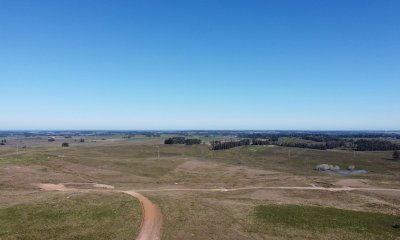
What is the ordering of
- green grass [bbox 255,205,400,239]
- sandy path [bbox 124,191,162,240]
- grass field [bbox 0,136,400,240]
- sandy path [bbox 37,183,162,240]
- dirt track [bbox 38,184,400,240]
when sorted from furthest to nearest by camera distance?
green grass [bbox 255,205,400,239] < grass field [bbox 0,136,400,240] < dirt track [bbox 38,184,400,240] < sandy path [bbox 37,183,162,240] < sandy path [bbox 124,191,162,240]

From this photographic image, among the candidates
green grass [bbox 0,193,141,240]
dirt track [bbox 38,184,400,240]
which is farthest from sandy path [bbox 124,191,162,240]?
green grass [bbox 0,193,141,240]

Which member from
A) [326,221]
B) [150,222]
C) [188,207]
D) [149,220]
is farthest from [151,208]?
[326,221]

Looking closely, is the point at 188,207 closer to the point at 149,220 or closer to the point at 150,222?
the point at 149,220

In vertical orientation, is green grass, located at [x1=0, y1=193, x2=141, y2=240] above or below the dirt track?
above

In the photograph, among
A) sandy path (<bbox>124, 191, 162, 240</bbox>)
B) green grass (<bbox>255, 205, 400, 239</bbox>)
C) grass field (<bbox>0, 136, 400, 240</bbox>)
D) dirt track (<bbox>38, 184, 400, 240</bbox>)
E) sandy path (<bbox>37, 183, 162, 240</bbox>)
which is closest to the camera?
sandy path (<bbox>124, 191, 162, 240</bbox>)

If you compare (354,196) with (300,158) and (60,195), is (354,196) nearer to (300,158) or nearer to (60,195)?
(60,195)

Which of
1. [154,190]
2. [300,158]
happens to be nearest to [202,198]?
[154,190]

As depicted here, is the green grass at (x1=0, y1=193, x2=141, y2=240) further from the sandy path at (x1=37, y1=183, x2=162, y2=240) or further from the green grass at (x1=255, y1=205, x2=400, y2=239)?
the green grass at (x1=255, y1=205, x2=400, y2=239)
